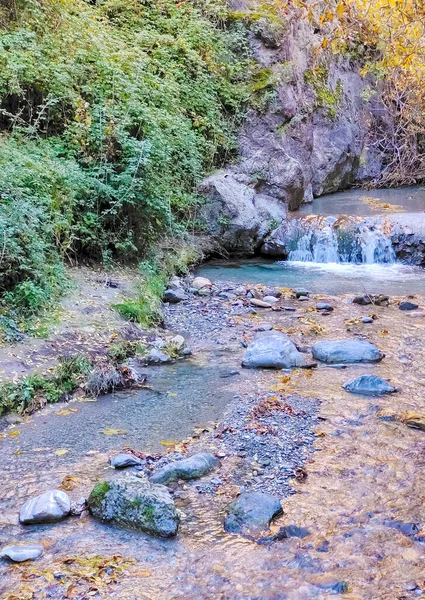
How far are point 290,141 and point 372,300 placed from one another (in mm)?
5852

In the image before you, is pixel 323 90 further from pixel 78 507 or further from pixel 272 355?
pixel 78 507

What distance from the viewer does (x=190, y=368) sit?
5594 millimetres

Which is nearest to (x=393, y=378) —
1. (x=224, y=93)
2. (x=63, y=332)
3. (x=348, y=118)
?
(x=63, y=332)

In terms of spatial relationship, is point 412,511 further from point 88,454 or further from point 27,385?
point 27,385

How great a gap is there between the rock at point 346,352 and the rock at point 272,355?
0.68 ft

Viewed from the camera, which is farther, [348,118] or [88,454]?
[348,118]

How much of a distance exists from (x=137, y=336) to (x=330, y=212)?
6.95 meters

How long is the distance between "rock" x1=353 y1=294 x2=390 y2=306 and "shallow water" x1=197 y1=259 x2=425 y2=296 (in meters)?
0.55

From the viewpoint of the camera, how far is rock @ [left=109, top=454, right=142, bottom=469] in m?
3.85

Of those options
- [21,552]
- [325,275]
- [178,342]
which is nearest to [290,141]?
[325,275]

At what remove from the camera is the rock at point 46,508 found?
129 inches

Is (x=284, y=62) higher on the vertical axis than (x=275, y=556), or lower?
higher

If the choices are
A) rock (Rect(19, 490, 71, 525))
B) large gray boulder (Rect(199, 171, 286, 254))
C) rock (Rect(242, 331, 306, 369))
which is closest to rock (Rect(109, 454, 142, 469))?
rock (Rect(19, 490, 71, 525))

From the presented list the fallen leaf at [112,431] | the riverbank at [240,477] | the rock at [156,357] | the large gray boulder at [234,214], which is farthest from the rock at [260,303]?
the fallen leaf at [112,431]
